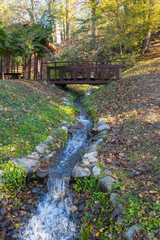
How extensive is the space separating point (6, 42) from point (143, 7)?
35.6 ft

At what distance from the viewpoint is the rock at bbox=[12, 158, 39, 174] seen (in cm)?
463

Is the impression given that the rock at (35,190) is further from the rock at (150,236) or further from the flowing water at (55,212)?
the rock at (150,236)

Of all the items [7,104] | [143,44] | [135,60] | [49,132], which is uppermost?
[143,44]

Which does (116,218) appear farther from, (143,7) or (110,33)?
(110,33)

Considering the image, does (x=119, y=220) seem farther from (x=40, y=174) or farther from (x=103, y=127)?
(x=103, y=127)

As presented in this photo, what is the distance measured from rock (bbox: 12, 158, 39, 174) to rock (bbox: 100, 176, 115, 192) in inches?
72.7

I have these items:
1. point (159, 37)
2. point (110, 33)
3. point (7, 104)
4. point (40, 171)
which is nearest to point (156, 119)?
point (40, 171)

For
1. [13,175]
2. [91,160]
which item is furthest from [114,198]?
[13,175]

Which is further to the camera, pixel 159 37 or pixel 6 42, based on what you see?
pixel 159 37

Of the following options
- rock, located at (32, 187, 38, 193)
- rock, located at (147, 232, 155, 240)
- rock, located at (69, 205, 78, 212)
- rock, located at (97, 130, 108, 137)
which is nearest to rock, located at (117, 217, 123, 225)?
rock, located at (147, 232, 155, 240)

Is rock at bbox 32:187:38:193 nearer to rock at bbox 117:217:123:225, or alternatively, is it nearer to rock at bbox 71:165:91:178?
rock at bbox 71:165:91:178

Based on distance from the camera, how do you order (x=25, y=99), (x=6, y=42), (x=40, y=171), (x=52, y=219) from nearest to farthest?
(x=52, y=219), (x=40, y=171), (x=25, y=99), (x=6, y=42)

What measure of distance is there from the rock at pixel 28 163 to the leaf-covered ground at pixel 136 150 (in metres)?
1.85

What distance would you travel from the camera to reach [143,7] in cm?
1429
